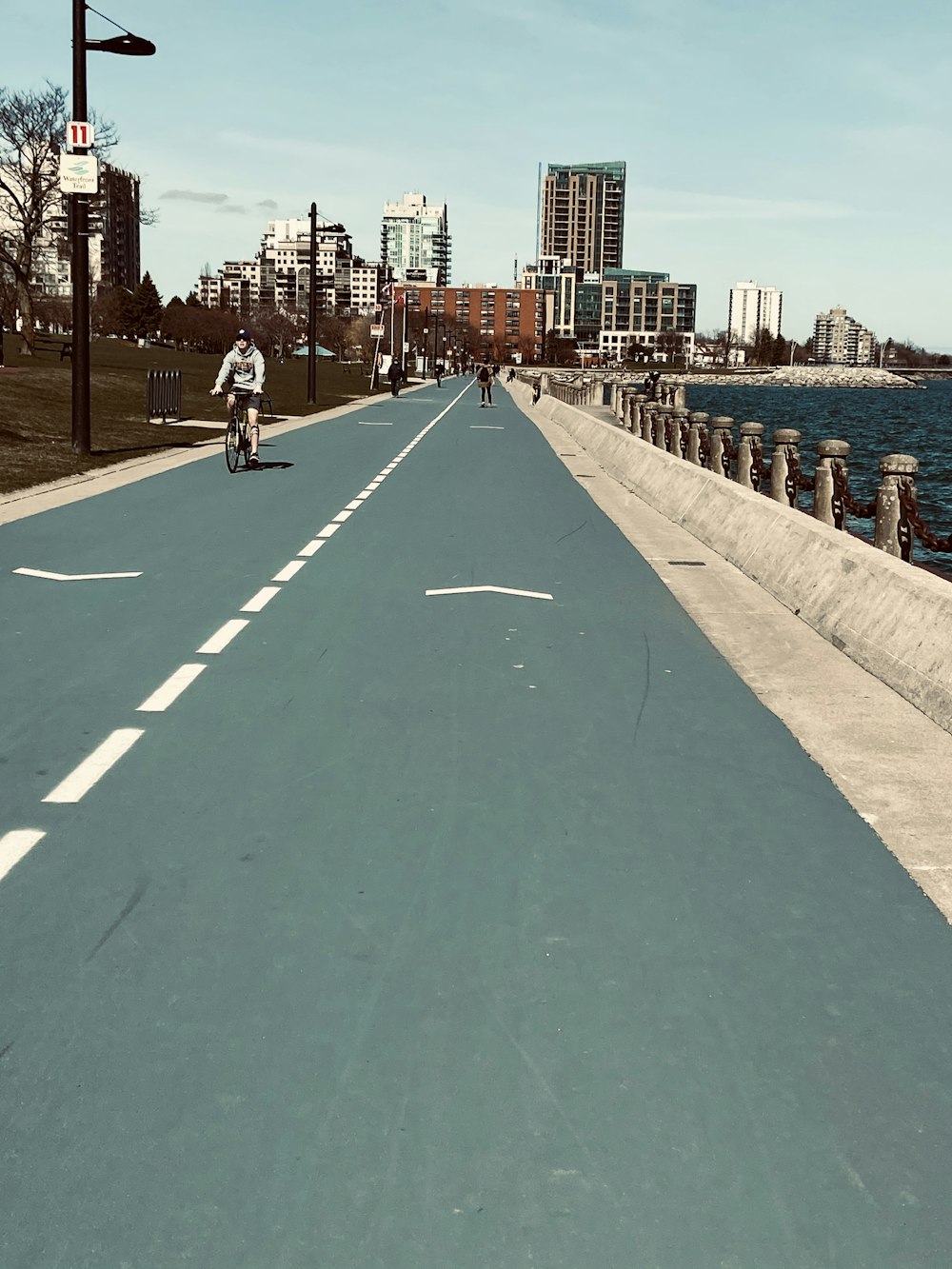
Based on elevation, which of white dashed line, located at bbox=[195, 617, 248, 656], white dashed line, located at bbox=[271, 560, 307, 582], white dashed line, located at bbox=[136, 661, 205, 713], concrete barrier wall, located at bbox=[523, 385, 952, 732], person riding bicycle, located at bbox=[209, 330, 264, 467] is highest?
person riding bicycle, located at bbox=[209, 330, 264, 467]

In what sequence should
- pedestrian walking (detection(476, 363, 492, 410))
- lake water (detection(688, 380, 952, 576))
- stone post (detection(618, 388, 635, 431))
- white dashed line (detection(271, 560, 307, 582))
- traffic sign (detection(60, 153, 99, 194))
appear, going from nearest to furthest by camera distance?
white dashed line (detection(271, 560, 307, 582))
traffic sign (detection(60, 153, 99, 194))
lake water (detection(688, 380, 952, 576))
stone post (detection(618, 388, 635, 431))
pedestrian walking (detection(476, 363, 492, 410))

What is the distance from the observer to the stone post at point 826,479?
48.4 feet

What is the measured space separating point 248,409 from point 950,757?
16.8m

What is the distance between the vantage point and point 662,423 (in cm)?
3119

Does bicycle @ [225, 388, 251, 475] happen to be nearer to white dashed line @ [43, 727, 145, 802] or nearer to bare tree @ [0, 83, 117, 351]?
white dashed line @ [43, 727, 145, 802]

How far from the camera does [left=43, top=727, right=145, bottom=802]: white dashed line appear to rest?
6.18 m

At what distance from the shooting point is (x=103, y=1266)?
9.73 ft

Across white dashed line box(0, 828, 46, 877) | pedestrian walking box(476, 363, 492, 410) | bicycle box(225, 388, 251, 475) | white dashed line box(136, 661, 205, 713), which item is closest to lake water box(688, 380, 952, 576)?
white dashed line box(136, 661, 205, 713)

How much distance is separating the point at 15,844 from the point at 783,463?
13524 mm

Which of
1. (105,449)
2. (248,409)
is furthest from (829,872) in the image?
(105,449)

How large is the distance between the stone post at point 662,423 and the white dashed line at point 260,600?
63.9 ft

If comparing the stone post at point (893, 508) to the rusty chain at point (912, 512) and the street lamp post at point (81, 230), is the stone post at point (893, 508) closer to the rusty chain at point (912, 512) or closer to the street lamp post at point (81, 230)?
the rusty chain at point (912, 512)

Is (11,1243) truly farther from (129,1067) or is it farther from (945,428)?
(945,428)

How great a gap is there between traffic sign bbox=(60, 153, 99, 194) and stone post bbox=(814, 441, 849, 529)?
39.9ft
